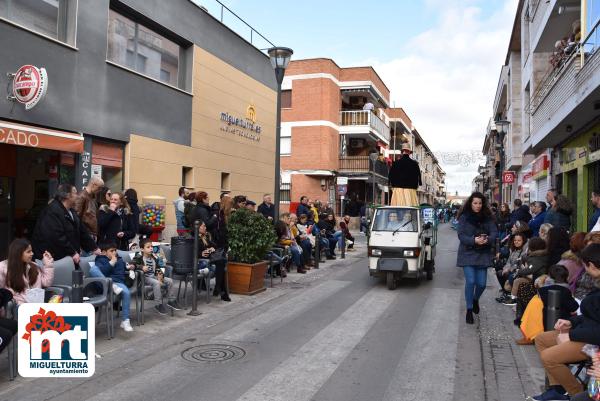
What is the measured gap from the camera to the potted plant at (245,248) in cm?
881

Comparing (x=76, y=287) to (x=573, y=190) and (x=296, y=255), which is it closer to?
(x=296, y=255)

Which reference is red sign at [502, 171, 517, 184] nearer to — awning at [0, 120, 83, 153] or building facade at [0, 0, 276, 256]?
building facade at [0, 0, 276, 256]

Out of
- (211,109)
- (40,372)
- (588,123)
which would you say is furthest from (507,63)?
(40,372)

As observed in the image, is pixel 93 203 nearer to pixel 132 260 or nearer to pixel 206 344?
pixel 132 260

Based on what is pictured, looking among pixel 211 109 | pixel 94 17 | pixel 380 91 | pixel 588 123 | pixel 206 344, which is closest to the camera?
pixel 206 344

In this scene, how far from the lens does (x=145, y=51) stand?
1293cm

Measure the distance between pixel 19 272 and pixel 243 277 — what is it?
173 inches

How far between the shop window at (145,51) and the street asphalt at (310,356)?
24.3 feet

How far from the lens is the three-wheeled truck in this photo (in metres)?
9.66

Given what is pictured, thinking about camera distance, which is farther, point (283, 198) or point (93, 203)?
point (283, 198)

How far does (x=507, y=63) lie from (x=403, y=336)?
89.6 ft

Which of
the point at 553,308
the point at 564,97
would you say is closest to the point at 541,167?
the point at 564,97

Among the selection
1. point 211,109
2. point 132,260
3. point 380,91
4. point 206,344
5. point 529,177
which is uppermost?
point 380,91

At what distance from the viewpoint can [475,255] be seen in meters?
6.96
